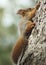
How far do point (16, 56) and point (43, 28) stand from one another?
34 centimetres

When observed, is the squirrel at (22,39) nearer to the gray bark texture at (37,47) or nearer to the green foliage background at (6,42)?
the gray bark texture at (37,47)

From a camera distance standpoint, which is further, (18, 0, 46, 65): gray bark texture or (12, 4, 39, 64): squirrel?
(12, 4, 39, 64): squirrel

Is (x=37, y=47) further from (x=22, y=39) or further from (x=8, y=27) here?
(x=8, y=27)

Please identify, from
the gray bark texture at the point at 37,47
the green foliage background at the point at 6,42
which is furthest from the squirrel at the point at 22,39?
the green foliage background at the point at 6,42

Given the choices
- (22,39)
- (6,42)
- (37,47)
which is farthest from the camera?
(6,42)

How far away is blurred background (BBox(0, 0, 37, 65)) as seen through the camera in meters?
5.25

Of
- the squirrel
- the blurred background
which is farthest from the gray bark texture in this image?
the blurred background

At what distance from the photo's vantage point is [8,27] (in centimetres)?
616

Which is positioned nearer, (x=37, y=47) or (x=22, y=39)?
(x=37, y=47)

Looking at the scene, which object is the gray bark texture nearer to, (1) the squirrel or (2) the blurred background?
(1) the squirrel

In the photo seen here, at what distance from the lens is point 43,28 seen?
274 cm

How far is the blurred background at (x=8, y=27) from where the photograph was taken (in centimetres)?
525

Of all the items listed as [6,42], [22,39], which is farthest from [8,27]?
[22,39]

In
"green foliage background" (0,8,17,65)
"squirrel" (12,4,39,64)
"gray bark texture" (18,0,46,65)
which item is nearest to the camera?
"gray bark texture" (18,0,46,65)
